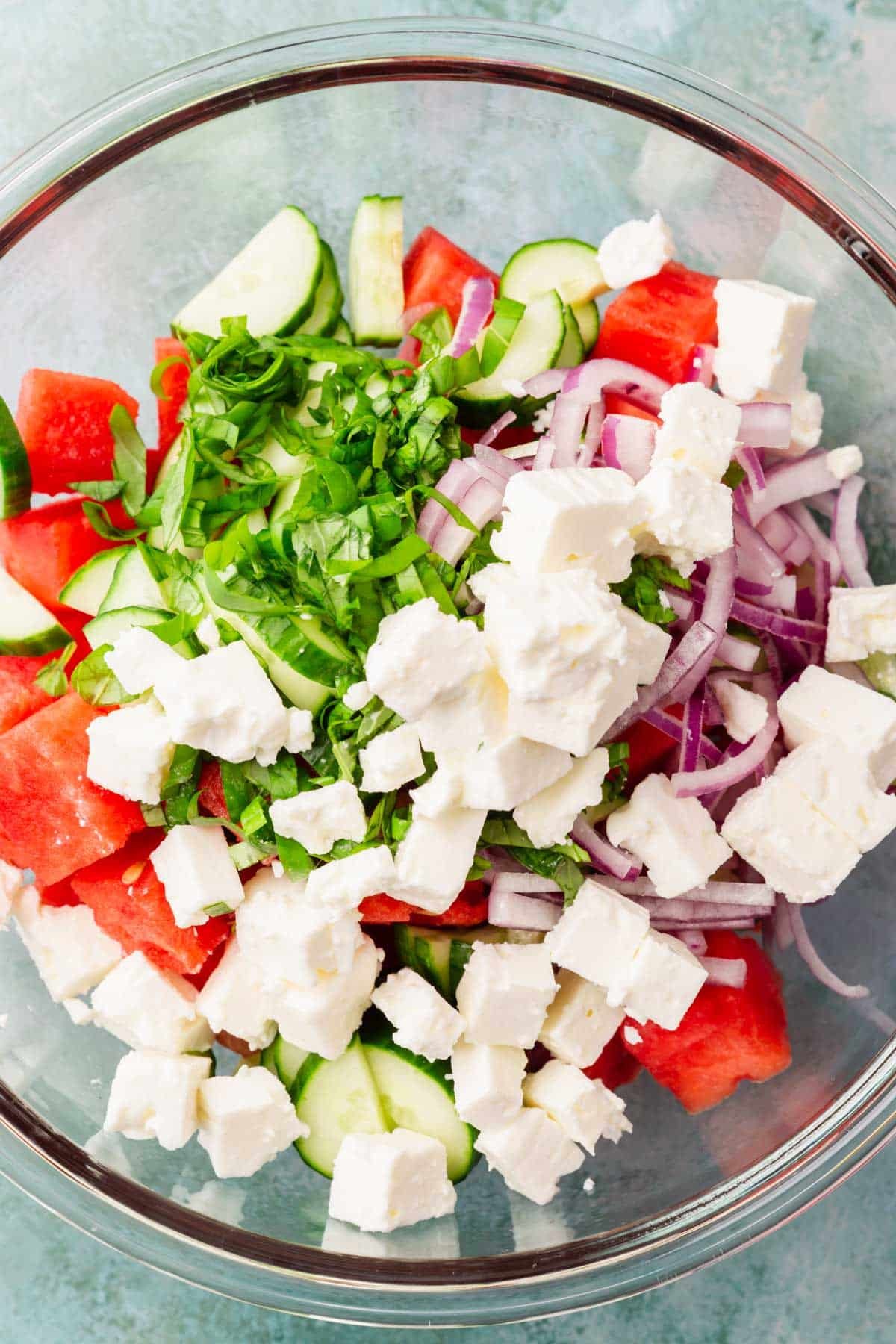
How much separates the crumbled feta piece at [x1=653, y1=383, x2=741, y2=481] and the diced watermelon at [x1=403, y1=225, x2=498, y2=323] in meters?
0.49

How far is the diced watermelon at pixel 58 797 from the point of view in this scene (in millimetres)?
1669

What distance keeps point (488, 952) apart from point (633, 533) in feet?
2.20

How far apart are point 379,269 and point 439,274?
11 centimetres

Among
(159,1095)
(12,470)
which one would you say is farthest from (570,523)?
(159,1095)

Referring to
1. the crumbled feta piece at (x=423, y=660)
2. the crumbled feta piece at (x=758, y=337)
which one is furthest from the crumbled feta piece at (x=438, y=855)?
the crumbled feta piece at (x=758, y=337)

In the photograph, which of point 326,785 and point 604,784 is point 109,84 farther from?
point 604,784

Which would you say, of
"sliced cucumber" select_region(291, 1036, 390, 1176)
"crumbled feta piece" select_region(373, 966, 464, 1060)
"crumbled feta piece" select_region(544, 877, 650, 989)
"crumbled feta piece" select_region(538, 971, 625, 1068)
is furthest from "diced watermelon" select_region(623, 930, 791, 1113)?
"sliced cucumber" select_region(291, 1036, 390, 1176)

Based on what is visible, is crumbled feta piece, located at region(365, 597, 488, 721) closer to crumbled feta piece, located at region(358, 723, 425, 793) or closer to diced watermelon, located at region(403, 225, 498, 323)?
crumbled feta piece, located at region(358, 723, 425, 793)

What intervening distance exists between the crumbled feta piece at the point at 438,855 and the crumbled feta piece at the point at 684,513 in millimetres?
470

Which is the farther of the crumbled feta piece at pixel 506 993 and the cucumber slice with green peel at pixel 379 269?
the cucumber slice with green peel at pixel 379 269

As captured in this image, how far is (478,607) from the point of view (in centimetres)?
165

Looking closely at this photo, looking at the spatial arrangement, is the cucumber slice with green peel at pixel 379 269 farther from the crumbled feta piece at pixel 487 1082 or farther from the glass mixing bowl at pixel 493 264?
the crumbled feta piece at pixel 487 1082

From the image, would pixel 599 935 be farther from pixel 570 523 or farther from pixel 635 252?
pixel 635 252

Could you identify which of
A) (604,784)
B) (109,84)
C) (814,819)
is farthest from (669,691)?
(109,84)
